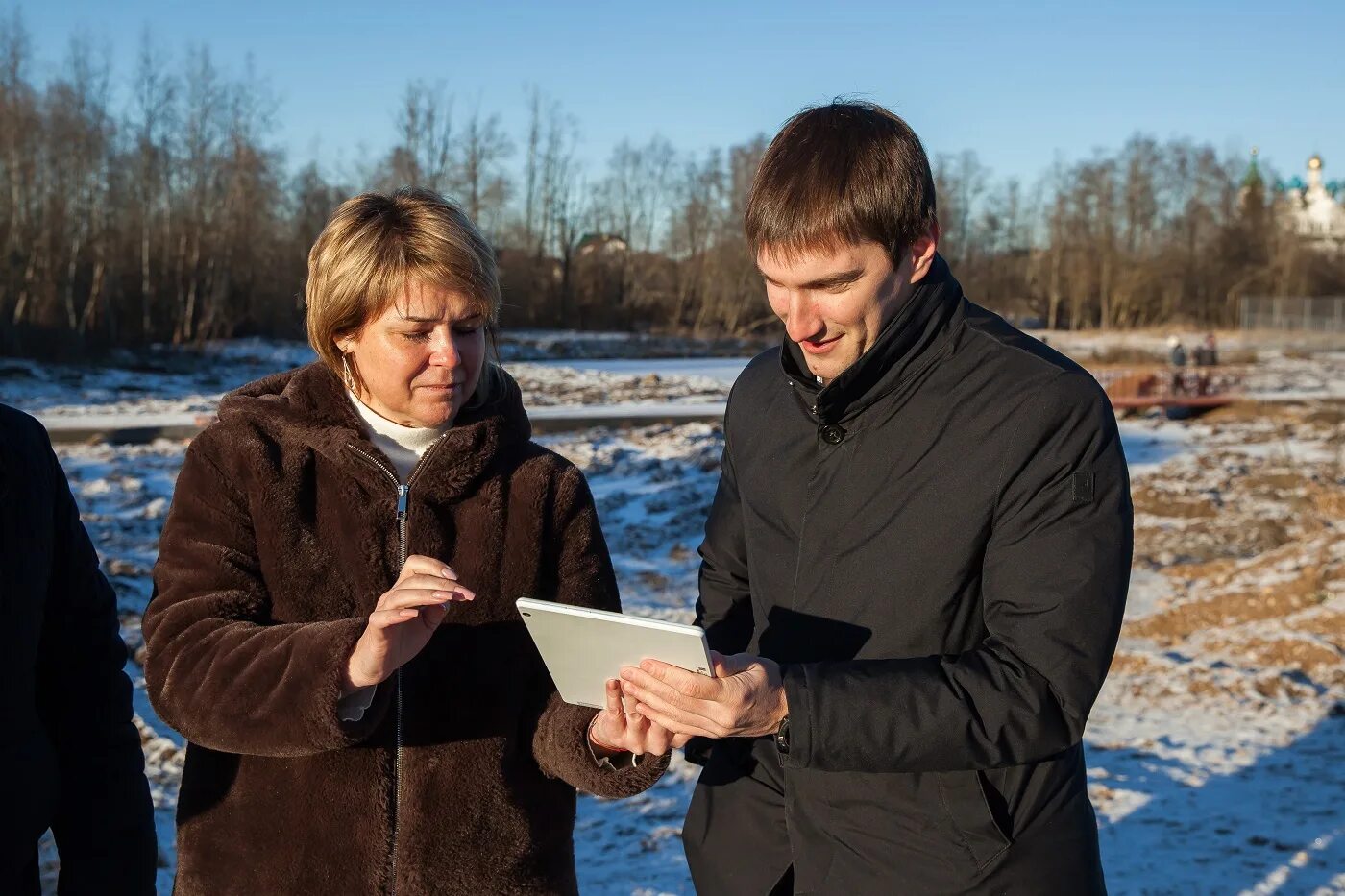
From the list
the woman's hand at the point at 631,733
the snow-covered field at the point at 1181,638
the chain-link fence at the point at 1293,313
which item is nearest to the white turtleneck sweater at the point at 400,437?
the woman's hand at the point at 631,733

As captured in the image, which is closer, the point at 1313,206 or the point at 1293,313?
the point at 1293,313

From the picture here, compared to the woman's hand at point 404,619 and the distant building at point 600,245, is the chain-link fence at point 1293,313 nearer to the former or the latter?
the distant building at point 600,245

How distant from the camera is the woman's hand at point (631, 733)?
226 centimetres

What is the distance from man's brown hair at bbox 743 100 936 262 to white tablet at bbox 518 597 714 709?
800 mm

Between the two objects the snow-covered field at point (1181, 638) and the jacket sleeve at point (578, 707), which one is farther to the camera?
the snow-covered field at point (1181, 638)

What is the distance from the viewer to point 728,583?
280 cm

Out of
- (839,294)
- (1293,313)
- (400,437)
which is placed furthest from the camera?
(1293,313)

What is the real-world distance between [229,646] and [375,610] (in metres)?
0.28

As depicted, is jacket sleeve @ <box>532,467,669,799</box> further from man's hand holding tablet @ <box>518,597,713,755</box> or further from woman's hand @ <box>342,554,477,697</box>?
woman's hand @ <box>342,554,477,697</box>

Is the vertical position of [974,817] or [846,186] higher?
[846,186]

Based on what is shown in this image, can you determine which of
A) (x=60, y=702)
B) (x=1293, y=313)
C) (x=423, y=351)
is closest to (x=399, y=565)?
(x=423, y=351)

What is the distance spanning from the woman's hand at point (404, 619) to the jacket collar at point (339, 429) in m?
0.33

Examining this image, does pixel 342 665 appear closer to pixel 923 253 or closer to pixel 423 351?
pixel 423 351

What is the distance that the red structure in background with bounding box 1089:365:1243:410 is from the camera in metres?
22.2
